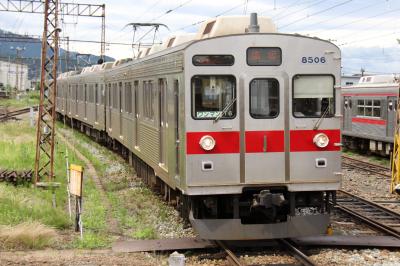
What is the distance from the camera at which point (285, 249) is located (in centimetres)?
880

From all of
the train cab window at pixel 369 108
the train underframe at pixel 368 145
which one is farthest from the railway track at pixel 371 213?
the train cab window at pixel 369 108

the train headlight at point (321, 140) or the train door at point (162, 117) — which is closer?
the train headlight at point (321, 140)

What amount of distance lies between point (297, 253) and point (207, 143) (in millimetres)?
1852

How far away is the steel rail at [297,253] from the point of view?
7834 mm

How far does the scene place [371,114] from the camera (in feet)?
78.4

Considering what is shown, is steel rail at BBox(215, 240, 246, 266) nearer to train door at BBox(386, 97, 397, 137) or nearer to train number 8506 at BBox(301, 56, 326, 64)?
train number 8506 at BBox(301, 56, 326, 64)

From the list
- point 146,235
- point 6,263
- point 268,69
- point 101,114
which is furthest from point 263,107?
point 101,114

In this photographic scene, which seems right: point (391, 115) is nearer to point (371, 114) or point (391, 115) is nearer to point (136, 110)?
point (371, 114)

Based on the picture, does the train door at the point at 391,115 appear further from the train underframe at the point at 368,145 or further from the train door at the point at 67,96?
the train door at the point at 67,96

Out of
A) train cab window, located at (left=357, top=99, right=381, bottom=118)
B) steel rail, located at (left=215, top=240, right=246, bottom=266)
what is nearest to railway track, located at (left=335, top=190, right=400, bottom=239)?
steel rail, located at (left=215, top=240, right=246, bottom=266)

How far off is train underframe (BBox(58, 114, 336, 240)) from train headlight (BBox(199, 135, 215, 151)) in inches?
29.5

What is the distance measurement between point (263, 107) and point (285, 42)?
36.7 inches

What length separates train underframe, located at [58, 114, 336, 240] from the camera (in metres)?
8.44

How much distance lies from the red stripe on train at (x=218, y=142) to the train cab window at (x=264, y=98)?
44cm
